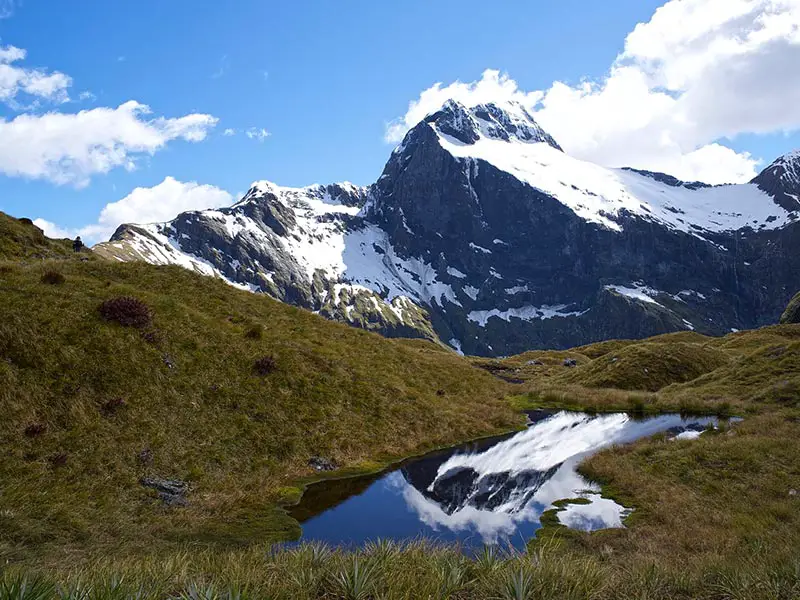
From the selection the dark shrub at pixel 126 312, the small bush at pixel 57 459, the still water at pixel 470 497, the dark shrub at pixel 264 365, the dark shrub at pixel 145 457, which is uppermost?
the dark shrub at pixel 126 312

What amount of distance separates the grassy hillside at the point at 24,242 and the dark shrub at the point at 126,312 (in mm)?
23398

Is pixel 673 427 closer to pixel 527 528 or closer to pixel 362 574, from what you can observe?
pixel 527 528

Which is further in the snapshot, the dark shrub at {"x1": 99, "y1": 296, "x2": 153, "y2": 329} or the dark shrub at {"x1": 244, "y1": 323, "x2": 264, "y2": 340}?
the dark shrub at {"x1": 244, "y1": 323, "x2": 264, "y2": 340}

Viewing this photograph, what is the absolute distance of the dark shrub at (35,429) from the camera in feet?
68.6

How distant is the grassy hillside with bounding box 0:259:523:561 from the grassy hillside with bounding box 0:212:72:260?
536 inches

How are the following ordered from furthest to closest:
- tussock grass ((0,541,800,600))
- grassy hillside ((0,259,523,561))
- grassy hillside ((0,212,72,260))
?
1. grassy hillside ((0,212,72,260))
2. grassy hillside ((0,259,523,561))
3. tussock grass ((0,541,800,600))

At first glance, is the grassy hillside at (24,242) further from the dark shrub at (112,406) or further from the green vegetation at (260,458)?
the dark shrub at (112,406)

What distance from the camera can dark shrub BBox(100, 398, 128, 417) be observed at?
23672 millimetres

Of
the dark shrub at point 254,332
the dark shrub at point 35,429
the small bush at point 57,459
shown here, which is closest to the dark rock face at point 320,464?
the small bush at point 57,459

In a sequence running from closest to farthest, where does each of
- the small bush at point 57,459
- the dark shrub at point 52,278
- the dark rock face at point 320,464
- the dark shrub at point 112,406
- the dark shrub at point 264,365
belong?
the small bush at point 57,459 < the dark shrub at point 112,406 < the dark rock face at point 320,464 < the dark shrub at point 52,278 < the dark shrub at point 264,365

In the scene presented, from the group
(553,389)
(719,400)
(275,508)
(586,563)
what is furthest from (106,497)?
(553,389)

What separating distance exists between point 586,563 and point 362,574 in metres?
4.85

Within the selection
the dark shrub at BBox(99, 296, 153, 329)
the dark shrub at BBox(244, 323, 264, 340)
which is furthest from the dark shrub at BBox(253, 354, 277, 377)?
the dark shrub at BBox(99, 296, 153, 329)

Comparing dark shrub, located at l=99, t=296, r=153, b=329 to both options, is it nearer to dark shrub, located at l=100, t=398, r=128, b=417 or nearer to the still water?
dark shrub, located at l=100, t=398, r=128, b=417
